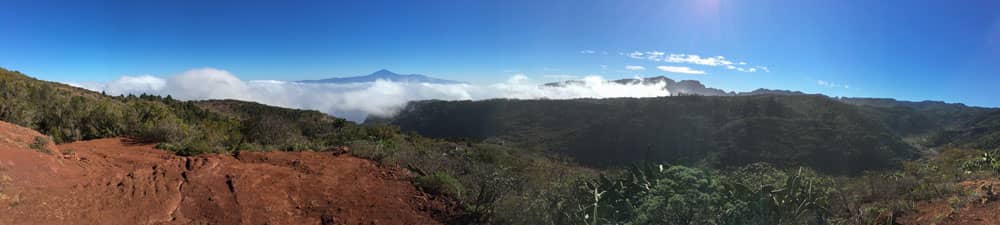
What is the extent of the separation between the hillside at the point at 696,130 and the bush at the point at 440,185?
28.2 meters

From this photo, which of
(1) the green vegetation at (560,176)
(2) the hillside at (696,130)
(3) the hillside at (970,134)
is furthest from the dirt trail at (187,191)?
(3) the hillside at (970,134)

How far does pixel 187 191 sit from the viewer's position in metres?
5.35

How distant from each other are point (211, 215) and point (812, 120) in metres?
52.0

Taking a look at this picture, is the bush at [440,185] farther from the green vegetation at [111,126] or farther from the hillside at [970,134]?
the hillside at [970,134]

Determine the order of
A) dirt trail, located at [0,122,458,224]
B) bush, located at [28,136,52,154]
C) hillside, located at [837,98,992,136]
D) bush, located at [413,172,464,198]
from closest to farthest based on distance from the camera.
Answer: dirt trail, located at [0,122,458,224]
bush, located at [28,136,52,154]
bush, located at [413,172,464,198]
hillside, located at [837,98,992,136]

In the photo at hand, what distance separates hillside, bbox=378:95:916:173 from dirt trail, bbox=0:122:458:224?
1150 inches

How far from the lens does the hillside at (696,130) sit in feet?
119

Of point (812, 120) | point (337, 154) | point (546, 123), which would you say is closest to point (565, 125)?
point (546, 123)

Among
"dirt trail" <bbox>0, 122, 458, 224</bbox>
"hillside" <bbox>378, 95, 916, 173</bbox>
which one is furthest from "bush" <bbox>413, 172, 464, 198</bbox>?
"hillside" <bbox>378, 95, 916, 173</bbox>

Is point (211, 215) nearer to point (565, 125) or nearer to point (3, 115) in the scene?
point (3, 115)

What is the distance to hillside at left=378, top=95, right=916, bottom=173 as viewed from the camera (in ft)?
119

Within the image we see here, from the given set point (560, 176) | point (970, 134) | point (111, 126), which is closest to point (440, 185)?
point (560, 176)

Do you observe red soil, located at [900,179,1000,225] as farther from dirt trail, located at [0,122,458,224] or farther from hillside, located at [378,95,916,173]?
hillside, located at [378,95,916,173]

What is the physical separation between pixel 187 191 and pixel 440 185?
11.1 feet
